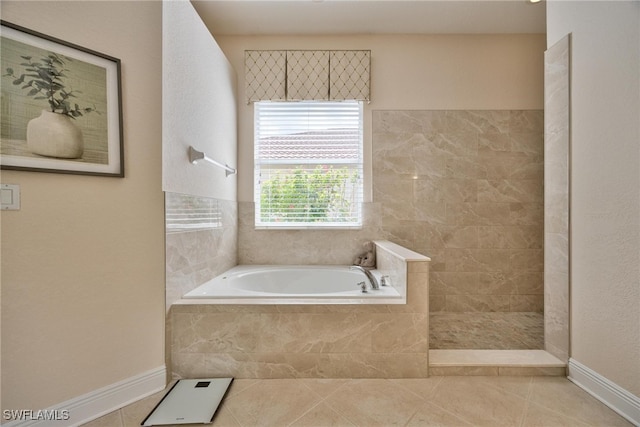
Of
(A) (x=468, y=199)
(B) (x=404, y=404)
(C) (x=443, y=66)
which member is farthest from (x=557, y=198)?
(C) (x=443, y=66)

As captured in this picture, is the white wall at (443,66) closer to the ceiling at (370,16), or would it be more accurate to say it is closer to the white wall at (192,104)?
the ceiling at (370,16)

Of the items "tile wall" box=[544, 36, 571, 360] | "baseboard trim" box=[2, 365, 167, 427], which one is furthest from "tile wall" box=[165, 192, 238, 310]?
"tile wall" box=[544, 36, 571, 360]

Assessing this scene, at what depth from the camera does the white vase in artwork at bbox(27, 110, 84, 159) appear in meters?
1.19

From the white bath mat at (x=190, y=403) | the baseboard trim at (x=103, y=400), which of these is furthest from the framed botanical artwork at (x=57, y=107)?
the white bath mat at (x=190, y=403)

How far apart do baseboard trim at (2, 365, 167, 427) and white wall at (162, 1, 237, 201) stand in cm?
105

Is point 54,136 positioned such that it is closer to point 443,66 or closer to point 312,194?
point 312,194

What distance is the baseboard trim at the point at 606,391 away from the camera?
1.28m

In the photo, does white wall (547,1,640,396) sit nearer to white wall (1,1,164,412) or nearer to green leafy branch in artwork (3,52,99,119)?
white wall (1,1,164,412)

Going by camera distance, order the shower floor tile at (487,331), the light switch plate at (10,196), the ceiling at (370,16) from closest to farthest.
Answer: the light switch plate at (10,196)
the shower floor tile at (487,331)
the ceiling at (370,16)

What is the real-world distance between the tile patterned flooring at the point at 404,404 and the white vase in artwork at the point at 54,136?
49.7 inches

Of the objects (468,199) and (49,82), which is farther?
(468,199)

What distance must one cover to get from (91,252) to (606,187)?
2.58 metres

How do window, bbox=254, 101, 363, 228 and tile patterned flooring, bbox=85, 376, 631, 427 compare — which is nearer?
tile patterned flooring, bbox=85, 376, 631, 427

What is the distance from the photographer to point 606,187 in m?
1.41
